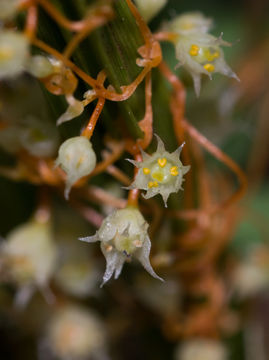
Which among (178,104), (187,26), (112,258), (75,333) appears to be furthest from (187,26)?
(75,333)

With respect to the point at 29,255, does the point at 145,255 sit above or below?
above

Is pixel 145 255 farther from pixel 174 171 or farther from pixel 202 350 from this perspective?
pixel 202 350

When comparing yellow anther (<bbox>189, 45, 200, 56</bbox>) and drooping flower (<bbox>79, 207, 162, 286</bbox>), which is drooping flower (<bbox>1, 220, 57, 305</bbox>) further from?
yellow anther (<bbox>189, 45, 200, 56</bbox>)

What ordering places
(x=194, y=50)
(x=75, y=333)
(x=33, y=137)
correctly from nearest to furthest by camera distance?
(x=194, y=50) < (x=33, y=137) < (x=75, y=333)

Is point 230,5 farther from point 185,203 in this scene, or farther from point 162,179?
point 162,179

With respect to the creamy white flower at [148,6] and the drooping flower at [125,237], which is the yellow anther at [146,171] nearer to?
the drooping flower at [125,237]

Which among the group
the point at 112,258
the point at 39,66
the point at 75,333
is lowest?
the point at 75,333

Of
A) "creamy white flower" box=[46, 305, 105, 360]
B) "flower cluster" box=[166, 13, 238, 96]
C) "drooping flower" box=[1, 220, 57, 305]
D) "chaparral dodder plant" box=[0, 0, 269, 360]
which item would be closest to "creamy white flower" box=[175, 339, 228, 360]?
"chaparral dodder plant" box=[0, 0, 269, 360]
